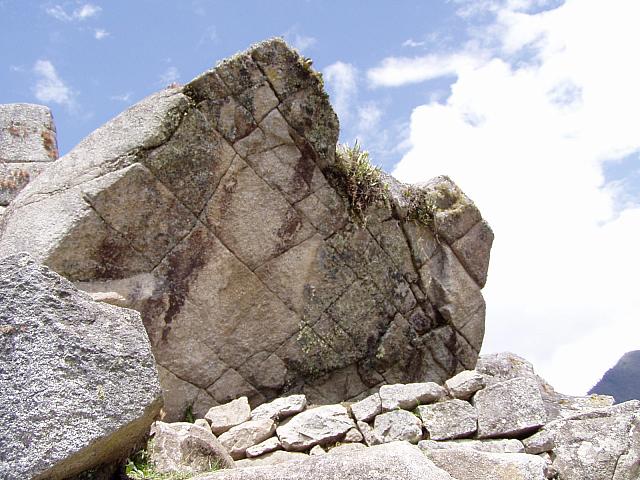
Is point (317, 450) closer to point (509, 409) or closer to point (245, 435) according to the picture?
point (245, 435)

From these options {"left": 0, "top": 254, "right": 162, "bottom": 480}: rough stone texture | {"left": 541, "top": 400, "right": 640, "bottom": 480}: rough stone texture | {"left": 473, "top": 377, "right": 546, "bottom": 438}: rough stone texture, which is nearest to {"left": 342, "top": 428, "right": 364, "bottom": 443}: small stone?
{"left": 473, "top": 377, "right": 546, "bottom": 438}: rough stone texture

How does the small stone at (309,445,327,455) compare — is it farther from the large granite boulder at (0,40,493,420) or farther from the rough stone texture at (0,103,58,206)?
the rough stone texture at (0,103,58,206)

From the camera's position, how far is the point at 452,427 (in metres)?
8.09

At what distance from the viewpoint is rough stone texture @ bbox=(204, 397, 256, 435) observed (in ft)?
27.4

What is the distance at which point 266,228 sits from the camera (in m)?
9.57

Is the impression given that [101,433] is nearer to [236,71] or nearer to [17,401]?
[17,401]

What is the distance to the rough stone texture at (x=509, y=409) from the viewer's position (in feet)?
26.3

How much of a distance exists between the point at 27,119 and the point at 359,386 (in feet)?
26.4

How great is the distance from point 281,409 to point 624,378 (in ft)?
182

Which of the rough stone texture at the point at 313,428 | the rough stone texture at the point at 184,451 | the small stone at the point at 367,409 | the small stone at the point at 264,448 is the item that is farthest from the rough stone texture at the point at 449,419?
the rough stone texture at the point at 184,451

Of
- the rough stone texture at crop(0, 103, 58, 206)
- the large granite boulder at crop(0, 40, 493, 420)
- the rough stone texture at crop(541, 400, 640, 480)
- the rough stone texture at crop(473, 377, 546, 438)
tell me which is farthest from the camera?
the rough stone texture at crop(0, 103, 58, 206)

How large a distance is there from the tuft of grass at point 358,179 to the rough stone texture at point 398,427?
10.6ft

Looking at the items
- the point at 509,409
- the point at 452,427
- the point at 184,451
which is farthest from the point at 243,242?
the point at 509,409

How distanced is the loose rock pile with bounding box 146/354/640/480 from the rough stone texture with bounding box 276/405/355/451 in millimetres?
11
